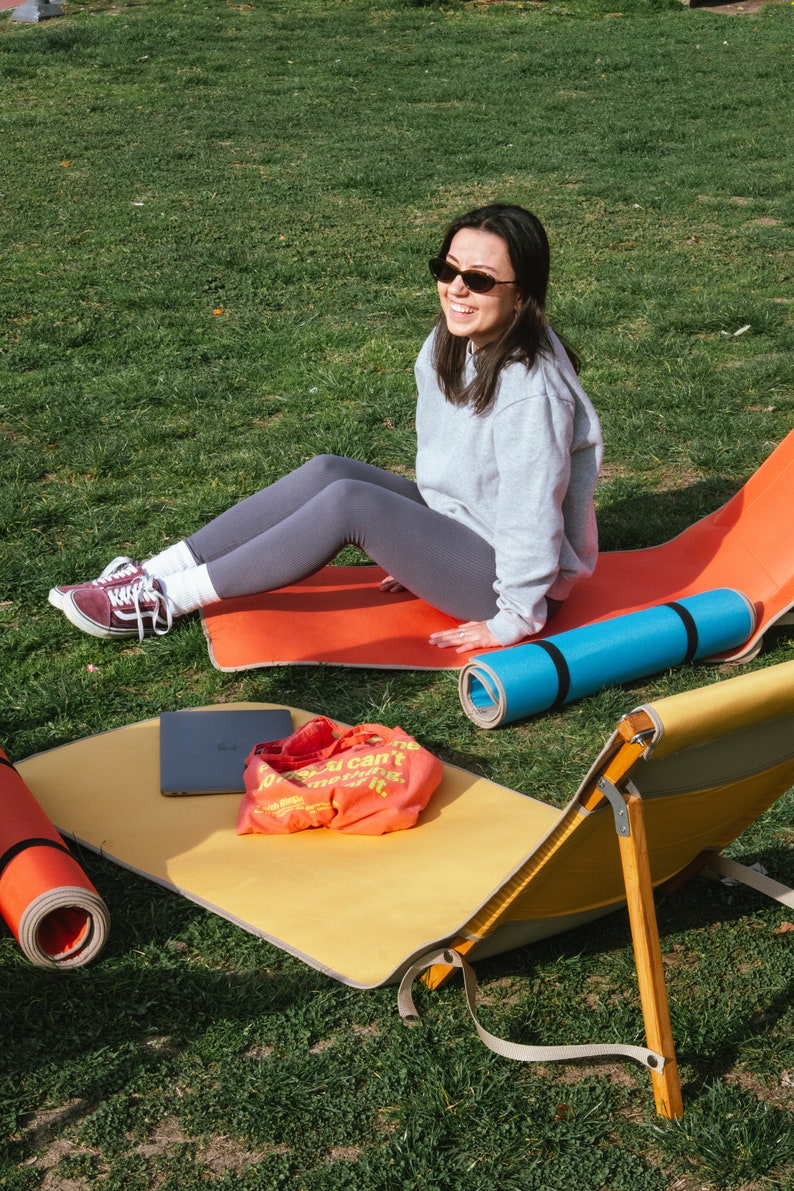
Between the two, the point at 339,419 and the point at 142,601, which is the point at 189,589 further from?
the point at 339,419

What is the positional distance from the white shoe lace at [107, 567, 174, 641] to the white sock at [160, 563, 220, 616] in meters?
0.03

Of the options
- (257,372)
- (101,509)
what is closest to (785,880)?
(101,509)

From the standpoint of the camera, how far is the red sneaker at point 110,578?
4.39m

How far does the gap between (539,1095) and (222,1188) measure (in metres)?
0.69

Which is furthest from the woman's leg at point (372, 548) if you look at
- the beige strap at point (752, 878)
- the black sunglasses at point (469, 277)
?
the beige strap at point (752, 878)

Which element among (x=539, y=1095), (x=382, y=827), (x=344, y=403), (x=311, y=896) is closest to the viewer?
(x=539, y=1095)

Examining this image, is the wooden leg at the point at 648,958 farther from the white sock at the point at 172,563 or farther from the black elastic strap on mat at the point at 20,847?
the white sock at the point at 172,563

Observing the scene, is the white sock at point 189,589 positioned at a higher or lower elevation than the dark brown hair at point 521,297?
lower

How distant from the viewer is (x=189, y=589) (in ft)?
14.1

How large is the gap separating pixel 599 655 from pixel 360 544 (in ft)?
2.90

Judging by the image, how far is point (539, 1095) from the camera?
267 centimetres

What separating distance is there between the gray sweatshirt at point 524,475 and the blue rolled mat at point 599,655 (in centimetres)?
20

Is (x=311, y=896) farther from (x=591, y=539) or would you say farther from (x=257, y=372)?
(x=257, y=372)

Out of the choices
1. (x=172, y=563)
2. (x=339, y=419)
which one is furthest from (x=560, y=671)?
(x=339, y=419)
